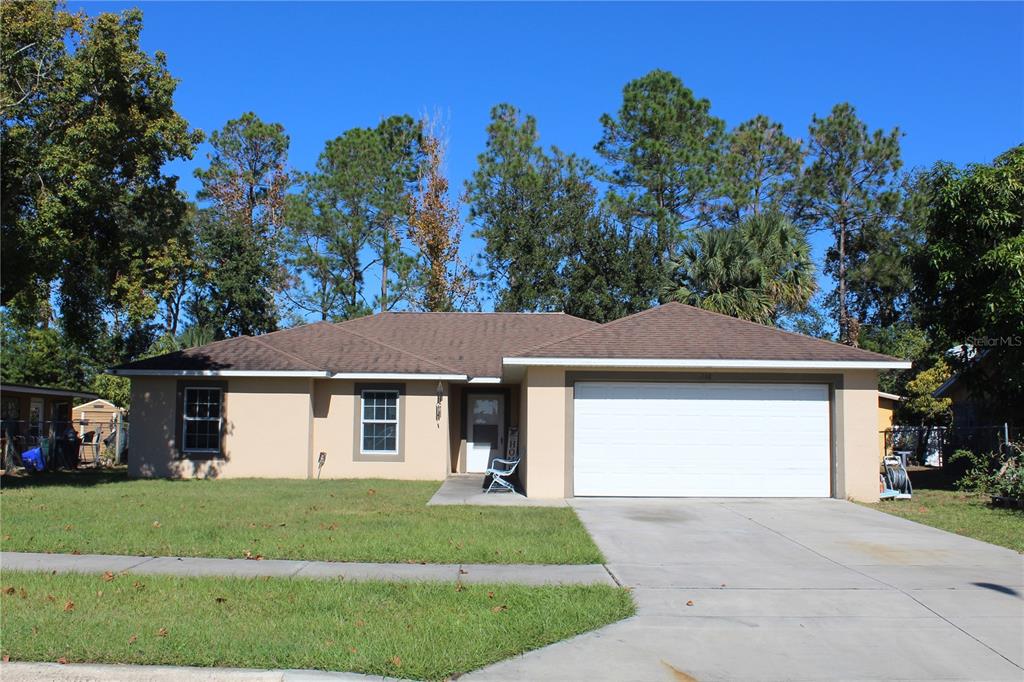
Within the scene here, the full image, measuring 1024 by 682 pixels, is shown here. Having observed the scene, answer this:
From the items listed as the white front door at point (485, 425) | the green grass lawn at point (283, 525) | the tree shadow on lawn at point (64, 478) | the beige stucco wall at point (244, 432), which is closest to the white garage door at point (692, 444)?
the green grass lawn at point (283, 525)

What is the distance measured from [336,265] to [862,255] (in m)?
24.9

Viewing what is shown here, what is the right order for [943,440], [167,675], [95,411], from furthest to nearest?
[95,411] → [943,440] → [167,675]

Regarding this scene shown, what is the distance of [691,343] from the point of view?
55.2 feet

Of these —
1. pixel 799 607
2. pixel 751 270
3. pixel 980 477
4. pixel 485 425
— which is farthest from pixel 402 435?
pixel 799 607

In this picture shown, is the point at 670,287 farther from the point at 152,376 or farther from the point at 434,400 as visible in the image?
the point at 152,376

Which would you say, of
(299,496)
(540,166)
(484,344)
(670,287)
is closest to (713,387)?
(299,496)

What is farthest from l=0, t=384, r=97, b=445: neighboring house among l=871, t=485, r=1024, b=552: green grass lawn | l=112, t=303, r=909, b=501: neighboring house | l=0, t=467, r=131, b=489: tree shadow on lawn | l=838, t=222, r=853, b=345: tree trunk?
l=838, t=222, r=853, b=345: tree trunk

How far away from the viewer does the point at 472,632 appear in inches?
267

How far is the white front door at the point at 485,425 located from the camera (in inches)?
915

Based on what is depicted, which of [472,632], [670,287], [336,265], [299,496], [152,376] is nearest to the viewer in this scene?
[472,632]

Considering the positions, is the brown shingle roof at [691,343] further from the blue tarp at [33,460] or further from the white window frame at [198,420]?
the blue tarp at [33,460]

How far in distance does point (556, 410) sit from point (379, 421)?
6.14 metres

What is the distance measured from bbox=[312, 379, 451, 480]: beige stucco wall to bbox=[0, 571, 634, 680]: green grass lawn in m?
12.1

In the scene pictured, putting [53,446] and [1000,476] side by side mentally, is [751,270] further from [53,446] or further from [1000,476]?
[53,446]
